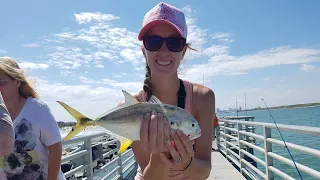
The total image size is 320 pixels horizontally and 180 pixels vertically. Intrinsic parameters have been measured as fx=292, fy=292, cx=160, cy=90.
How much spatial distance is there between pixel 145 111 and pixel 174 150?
289 mm

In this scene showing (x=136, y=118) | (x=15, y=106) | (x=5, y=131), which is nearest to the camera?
(x=5, y=131)

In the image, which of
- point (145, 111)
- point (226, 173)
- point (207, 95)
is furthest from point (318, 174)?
point (226, 173)

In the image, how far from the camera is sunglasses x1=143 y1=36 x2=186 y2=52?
1867 millimetres

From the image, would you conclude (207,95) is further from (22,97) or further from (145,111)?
(22,97)

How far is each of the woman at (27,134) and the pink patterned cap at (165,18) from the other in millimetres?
1438

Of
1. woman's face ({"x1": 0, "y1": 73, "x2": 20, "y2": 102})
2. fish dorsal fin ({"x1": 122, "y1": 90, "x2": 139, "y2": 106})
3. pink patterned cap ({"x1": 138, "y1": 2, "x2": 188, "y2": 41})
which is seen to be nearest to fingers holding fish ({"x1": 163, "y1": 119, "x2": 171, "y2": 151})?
fish dorsal fin ({"x1": 122, "y1": 90, "x2": 139, "y2": 106})

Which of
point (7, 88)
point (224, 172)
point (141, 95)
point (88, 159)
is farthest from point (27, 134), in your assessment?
point (224, 172)

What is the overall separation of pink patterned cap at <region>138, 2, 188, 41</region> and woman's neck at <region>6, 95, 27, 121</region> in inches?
60.6

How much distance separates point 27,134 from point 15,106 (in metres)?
0.32

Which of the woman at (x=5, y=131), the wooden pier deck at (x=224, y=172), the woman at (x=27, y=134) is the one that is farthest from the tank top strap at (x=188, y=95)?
the wooden pier deck at (x=224, y=172)

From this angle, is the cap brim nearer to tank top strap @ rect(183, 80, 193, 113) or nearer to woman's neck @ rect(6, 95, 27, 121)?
tank top strap @ rect(183, 80, 193, 113)

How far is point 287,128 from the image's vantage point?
4004 millimetres

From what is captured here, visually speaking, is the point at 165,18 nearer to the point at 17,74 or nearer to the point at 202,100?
the point at 202,100

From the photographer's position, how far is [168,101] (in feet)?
7.22
